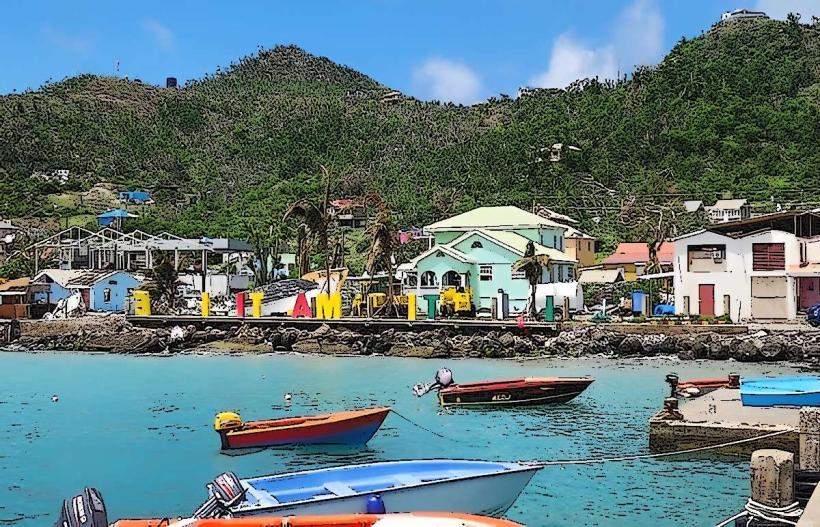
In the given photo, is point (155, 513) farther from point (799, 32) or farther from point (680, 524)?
point (799, 32)

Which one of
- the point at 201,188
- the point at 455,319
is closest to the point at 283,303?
the point at 455,319

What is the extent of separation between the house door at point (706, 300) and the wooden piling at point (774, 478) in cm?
3401

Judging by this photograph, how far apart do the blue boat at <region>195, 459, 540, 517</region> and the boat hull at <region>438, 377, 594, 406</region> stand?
36.6 ft

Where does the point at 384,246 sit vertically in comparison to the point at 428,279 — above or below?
above

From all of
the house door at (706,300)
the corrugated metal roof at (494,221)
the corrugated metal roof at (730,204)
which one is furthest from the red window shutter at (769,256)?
the corrugated metal roof at (730,204)

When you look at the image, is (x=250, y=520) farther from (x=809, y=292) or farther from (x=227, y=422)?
(x=809, y=292)

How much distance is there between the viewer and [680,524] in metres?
14.5

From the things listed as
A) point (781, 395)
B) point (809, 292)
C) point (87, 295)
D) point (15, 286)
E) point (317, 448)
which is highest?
point (15, 286)

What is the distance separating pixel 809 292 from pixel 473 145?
6314 cm

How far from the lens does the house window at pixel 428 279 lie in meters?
50.2

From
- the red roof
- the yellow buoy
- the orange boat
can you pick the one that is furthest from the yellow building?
the orange boat

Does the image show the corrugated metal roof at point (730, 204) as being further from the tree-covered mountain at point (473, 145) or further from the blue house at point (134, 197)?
the blue house at point (134, 197)

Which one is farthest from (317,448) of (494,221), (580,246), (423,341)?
(580,246)

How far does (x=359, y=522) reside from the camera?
10.1 meters
